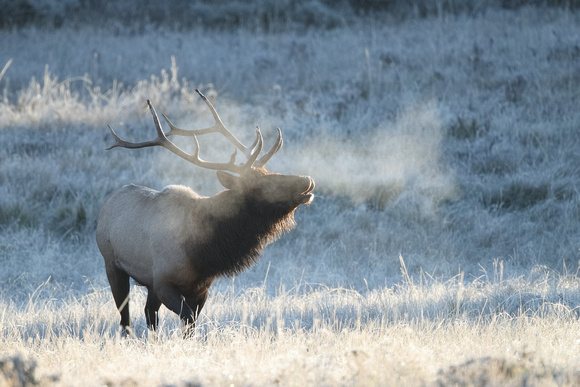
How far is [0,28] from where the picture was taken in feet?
66.0

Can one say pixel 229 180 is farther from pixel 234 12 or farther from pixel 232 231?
pixel 234 12

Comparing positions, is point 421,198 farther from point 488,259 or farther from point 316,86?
point 316,86

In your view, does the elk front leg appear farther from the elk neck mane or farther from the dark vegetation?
the dark vegetation

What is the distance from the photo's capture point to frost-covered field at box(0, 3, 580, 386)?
4.29 metres

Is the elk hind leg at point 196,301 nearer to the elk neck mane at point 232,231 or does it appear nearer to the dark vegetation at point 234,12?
the elk neck mane at point 232,231

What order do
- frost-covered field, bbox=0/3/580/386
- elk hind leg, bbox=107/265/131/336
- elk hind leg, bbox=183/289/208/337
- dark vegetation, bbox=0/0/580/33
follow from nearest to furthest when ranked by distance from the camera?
frost-covered field, bbox=0/3/580/386, elk hind leg, bbox=183/289/208/337, elk hind leg, bbox=107/265/131/336, dark vegetation, bbox=0/0/580/33

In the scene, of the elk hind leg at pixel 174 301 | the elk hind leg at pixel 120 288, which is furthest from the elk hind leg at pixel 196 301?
the elk hind leg at pixel 120 288

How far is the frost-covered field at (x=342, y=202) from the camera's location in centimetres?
429

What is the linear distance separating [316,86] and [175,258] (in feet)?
29.3

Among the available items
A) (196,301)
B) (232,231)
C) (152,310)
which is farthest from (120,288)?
(232,231)

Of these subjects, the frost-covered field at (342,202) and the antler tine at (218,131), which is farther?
the antler tine at (218,131)

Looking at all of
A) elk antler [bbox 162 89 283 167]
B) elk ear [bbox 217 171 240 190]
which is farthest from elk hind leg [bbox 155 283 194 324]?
elk antler [bbox 162 89 283 167]

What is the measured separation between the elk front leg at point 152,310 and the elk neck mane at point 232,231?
433mm

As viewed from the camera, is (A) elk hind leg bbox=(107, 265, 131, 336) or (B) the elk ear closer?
(B) the elk ear
